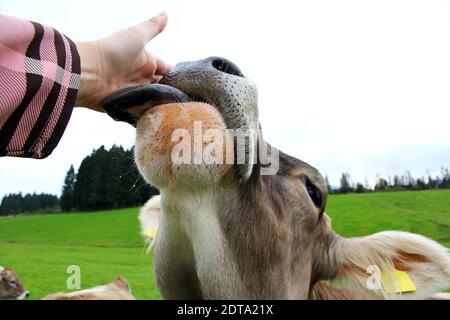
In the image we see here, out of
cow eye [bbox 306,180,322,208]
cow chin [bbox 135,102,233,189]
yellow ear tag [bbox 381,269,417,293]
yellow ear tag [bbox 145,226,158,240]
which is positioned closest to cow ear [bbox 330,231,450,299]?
yellow ear tag [bbox 381,269,417,293]

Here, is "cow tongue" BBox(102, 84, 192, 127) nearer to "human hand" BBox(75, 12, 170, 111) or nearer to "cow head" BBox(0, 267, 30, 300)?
"human hand" BBox(75, 12, 170, 111)

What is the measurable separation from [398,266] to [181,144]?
249cm

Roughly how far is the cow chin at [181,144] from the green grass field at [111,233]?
51.0 feet

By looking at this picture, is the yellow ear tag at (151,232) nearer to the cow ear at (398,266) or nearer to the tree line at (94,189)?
the cow ear at (398,266)

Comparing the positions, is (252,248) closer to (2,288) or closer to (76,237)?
(2,288)

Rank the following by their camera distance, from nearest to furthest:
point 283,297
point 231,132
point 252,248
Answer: point 231,132 < point 252,248 < point 283,297

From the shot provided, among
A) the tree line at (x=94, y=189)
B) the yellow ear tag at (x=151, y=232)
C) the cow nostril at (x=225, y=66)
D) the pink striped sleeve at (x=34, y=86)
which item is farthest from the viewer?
the tree line at (x=94, y=189)

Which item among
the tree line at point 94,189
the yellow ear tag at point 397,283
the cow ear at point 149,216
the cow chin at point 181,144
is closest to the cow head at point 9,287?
the cow ear at point 149,216

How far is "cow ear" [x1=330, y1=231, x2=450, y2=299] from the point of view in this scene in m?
3.45

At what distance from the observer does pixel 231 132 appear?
208 centimetres

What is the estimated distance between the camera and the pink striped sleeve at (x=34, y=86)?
61.4 inches

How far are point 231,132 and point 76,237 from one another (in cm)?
3783
